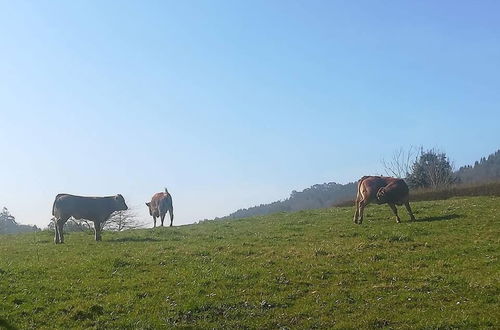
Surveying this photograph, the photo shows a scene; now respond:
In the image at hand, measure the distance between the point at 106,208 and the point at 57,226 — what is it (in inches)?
114

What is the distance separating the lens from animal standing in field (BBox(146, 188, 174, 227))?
39.6 meters

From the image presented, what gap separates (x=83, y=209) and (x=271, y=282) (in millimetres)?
16116

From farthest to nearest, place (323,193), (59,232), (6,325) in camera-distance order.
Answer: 1. (323,193)
2. (59,232)
3. (6,325)

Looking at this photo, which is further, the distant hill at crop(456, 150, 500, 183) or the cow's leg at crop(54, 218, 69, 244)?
the distant hill at crop(456, 150, 500, 183)

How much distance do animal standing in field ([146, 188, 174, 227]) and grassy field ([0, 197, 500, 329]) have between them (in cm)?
1639

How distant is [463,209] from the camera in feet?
92.7

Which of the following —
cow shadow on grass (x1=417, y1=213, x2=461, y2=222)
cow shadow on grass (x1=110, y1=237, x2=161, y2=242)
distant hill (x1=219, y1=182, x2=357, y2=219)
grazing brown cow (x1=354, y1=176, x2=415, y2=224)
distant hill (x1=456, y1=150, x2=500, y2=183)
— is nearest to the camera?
cow shadow on grass (x1=417, y1=213, x2=461, y2=222)

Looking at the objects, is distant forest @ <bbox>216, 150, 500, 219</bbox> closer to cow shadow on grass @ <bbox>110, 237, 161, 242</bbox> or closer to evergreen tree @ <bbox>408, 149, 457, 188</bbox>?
evergreen tree @ <bbox>408, 149, 457, 188</bbox>

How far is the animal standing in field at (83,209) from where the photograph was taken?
26.8 meters

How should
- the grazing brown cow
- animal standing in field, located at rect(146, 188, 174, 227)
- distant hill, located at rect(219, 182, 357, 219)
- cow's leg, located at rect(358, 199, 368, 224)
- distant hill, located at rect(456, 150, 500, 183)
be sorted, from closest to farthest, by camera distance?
1. the grazing brown cow
2. cow's leg, located at rect(358, 199, 368, 224)
3. animal standing in field, located at rect(146, 188, 174, 227)
4. distant hill, located at rect(456, 150, 500, 183)
5. distant hill, located at rect(219, 182, 357, 219)

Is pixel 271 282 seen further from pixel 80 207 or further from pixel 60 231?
pixel 80 207

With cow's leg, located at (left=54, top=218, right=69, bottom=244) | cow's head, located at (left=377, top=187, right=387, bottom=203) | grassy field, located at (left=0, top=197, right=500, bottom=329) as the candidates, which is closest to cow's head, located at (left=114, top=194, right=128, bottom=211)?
cow's leg, located at (left=54, top=218, right=69, bottom=244)

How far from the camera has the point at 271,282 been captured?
48.1 ft

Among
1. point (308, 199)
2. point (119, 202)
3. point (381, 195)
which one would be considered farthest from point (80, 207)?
point (308, 199)
